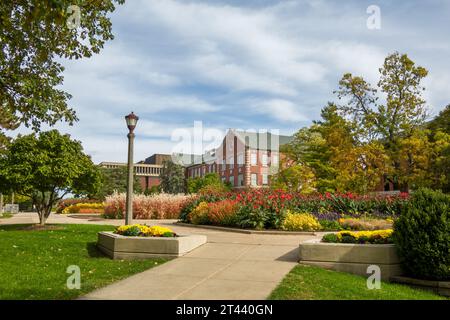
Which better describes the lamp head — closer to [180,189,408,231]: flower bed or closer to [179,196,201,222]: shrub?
[180,189,408,231]: flower bed

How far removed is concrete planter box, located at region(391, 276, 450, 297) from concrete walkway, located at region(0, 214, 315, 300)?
2.20m

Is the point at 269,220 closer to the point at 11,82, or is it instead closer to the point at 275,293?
the point at 275,293

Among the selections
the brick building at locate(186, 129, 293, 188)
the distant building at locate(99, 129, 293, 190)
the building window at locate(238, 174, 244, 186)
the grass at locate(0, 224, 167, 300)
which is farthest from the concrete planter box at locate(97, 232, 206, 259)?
the building window at locate(238, 174, 244, 186)

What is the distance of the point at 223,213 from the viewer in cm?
1527

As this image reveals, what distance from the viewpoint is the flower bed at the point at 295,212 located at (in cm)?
1324

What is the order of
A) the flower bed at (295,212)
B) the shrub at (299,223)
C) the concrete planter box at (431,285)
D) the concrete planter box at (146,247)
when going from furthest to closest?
the flower bed at (295,212) < the shrub at (299,223) < the concrete planter box at (146,247) < the concrete planter box at (431,285)

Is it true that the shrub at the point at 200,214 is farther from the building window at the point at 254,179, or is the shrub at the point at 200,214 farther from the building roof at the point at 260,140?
the building roof at the point at 260,140

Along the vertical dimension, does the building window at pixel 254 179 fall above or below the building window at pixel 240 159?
below

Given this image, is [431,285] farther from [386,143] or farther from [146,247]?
[386,143]

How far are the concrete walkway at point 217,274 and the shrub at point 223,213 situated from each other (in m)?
3.69

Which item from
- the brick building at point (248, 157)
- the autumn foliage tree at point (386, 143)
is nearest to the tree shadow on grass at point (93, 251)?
the autumn foliage tree at point (386, 143)

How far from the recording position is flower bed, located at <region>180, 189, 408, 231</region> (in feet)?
43.4

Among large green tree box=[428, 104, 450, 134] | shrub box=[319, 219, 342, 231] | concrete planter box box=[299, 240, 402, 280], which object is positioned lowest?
concrete planter box box=[299, 240, 402, 280]
